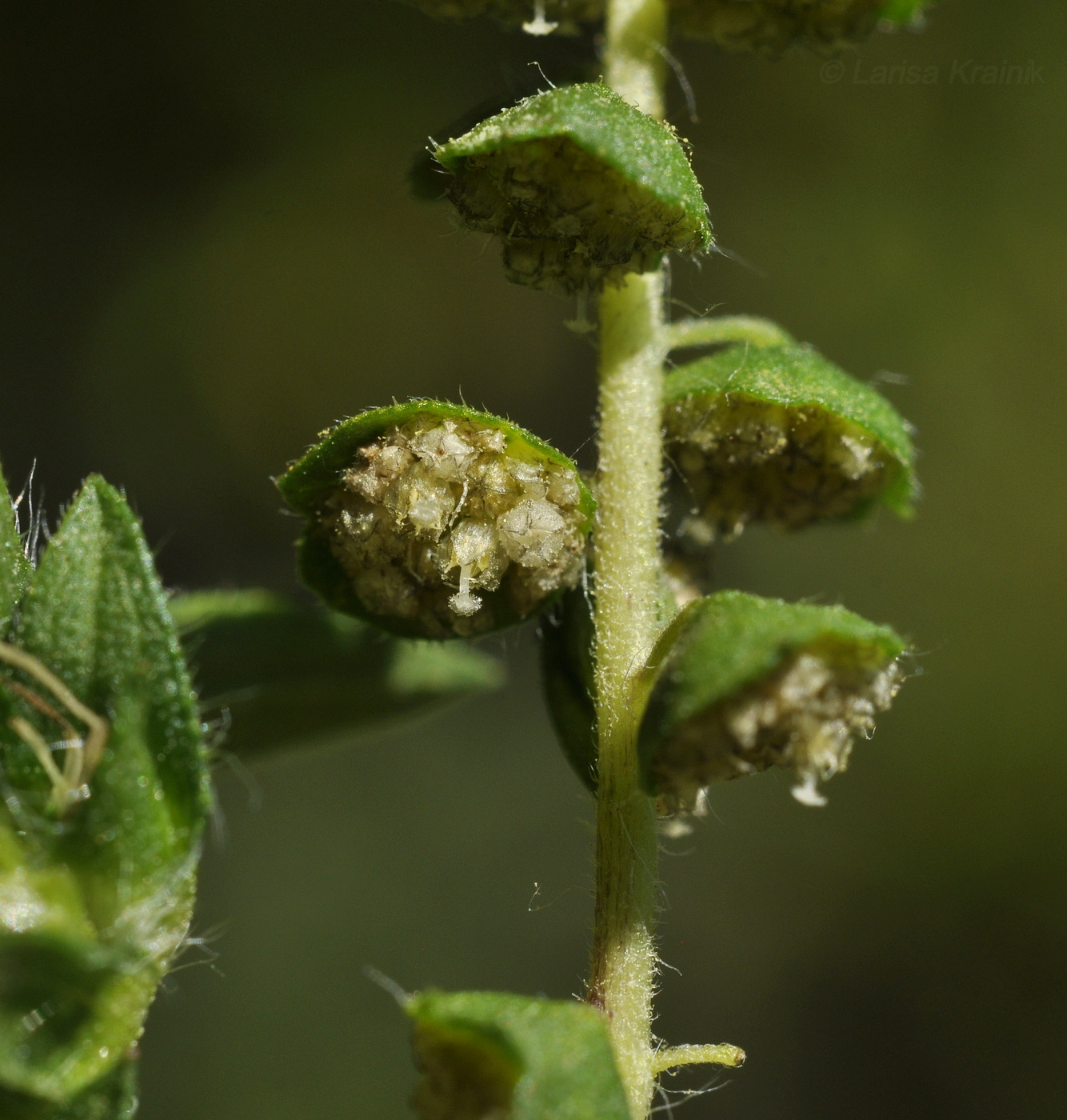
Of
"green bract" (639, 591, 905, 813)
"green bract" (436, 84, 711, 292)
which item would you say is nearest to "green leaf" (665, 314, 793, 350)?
"green bract" (436, 84, 711, 292)

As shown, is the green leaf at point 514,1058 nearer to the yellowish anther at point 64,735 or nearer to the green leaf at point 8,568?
the yellowish anther at point 64,735

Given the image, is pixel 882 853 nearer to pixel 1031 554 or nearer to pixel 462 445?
pixel 1031 554

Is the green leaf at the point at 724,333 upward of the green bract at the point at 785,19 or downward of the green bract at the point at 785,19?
downward

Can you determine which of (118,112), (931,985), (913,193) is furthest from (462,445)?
(118,112)

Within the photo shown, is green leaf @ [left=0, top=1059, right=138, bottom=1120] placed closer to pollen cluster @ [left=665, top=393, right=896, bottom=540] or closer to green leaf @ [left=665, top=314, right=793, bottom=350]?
pollen cluster @ [left=665, top=393, right=896, bottom=540]

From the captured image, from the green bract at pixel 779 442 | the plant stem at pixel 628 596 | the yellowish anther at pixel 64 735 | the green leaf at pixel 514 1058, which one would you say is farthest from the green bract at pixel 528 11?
the green leaf at pixel 514 1058

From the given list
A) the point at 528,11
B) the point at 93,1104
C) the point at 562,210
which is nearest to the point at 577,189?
the point at 562,210
